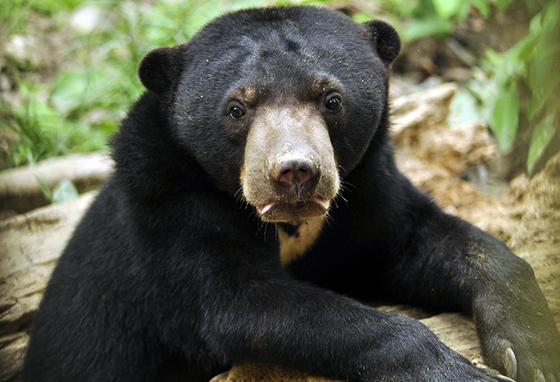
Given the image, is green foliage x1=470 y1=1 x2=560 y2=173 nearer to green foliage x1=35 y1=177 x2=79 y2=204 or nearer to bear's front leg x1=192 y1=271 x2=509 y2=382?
bear's front leg x1=192 y1=271 x2=509 y2=382

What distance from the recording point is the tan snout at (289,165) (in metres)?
3.05

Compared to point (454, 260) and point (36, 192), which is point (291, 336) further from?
point (36, 192)

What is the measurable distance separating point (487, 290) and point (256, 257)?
1.29m

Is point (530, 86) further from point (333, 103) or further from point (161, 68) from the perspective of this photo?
point (161, 68)

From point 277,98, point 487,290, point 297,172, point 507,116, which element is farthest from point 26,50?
point 487,290

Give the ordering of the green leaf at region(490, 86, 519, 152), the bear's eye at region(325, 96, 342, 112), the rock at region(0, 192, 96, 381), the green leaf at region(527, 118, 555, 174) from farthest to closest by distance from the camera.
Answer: the green leaf at region(490, 86, 519, 152)
the rock at region(0, 192, 96, 381)
the green leaf at region(527, 118, 555, 174)
the bear's eye at region(325, 96, 342, 112)

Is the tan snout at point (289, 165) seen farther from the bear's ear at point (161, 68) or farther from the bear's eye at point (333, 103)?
the bear's ear at point (161, 68)

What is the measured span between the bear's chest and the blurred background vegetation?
298 cm

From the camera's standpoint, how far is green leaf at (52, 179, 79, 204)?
6105 millimetres

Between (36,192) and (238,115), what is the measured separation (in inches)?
140

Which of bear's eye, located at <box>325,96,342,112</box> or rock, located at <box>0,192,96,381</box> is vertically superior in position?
bear's eye, located at <box>325,96,342,112</box>

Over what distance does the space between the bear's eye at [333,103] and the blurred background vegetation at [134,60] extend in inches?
121

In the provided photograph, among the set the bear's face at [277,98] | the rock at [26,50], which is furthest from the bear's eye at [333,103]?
the rock at [26,50]

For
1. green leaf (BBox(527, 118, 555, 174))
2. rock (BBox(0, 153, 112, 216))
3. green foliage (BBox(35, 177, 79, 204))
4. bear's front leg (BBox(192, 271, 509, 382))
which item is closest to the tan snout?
bear's front leg (BBox(192, 271, 509, 382))
